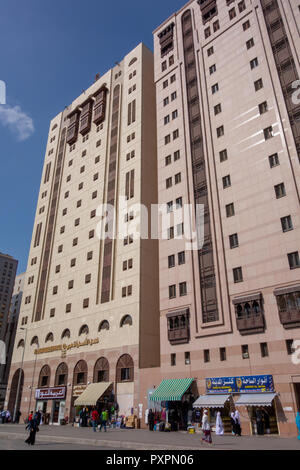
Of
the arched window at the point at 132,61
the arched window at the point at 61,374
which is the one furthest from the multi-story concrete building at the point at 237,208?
the arched window at the point at 61,374

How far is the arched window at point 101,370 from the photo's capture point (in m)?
45.2

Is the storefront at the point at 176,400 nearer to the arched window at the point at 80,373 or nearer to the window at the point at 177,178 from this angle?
the arched window at the point at 80,373

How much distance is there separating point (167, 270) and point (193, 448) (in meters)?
26.4

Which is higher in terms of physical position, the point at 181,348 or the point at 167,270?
the point at 167,270

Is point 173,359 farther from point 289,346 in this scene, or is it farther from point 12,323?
point 12,323

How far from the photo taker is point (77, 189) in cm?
6419

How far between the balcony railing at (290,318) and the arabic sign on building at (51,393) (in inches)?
1262

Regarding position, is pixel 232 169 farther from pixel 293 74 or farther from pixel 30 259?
pixel 30 259

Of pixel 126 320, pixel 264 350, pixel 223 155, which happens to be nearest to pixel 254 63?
pixel 223 155

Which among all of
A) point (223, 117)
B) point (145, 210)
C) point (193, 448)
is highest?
point (223, 117)

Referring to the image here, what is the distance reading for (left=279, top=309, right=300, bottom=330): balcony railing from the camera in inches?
1243

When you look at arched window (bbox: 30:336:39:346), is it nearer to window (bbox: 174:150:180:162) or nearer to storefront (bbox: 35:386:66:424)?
storefront (bbox: 35:386:66:424)

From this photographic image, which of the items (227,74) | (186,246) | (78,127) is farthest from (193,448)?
(78,127)

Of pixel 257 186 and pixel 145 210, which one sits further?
pixel 145 210
